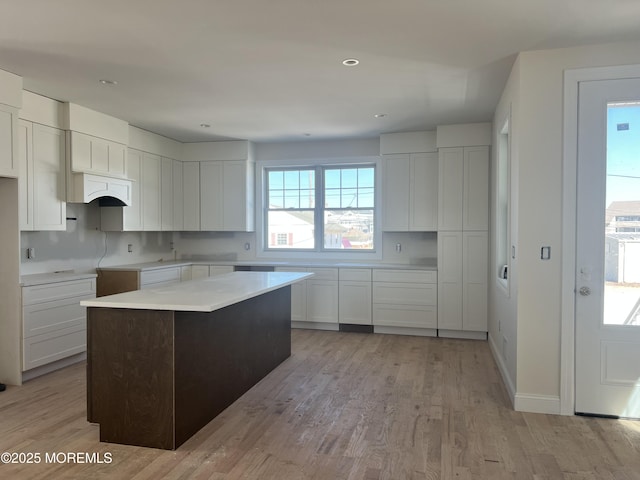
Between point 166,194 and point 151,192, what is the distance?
34 centimetres

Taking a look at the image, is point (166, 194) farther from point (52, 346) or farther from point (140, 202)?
point (52, 346)

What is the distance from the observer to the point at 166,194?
20.3ft

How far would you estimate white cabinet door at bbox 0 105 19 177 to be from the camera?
12.1ft

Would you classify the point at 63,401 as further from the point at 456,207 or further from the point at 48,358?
the point at 456,207

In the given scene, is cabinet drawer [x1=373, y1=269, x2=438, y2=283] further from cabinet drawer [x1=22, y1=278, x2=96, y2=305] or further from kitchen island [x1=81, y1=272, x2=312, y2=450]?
cabinet drawer [x1=22, y1=278, x2=96, y2=305]

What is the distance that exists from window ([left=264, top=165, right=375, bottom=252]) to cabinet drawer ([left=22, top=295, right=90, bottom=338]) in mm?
2900

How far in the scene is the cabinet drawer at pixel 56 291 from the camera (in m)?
3.94

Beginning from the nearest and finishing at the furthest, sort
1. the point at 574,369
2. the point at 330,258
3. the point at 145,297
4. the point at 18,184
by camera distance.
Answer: the point at 145,297 < the point at 574,369 < the point at 18,184 < the point at 330,258

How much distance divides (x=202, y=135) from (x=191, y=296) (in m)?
3.55

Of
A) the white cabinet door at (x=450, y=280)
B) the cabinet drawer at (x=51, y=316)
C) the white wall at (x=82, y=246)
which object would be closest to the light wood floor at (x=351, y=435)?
the cabinet drawer at (x=51, y=316)

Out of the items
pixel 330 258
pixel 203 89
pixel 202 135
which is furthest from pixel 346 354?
pixel 202 135

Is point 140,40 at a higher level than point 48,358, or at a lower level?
higher

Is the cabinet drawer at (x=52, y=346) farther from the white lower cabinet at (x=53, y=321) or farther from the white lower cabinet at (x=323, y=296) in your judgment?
the white lower cabinet at (x=323, y=296)

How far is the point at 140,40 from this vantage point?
3.02 m
